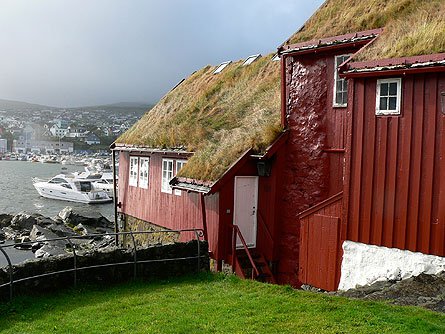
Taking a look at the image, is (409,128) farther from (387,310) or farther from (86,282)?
(86,282)

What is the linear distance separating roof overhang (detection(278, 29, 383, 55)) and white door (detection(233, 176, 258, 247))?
165 inches

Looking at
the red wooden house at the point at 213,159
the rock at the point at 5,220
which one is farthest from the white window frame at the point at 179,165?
the rock at the point at 5,220

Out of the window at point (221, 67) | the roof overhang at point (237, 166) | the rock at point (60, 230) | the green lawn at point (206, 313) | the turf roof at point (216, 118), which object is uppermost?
the window at point (221, 67)

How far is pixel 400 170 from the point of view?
38.0 feet

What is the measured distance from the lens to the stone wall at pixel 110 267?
10.3m

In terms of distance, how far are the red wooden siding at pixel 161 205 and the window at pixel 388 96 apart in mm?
6260

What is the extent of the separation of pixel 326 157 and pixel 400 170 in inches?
133

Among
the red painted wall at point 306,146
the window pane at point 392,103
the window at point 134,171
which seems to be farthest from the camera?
the window at point 134,171

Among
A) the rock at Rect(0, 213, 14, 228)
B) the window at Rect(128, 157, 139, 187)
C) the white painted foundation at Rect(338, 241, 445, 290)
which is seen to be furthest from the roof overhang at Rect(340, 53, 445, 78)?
the rock at Rect(0, 213, 14, 228)

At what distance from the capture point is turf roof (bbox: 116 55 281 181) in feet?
54.5

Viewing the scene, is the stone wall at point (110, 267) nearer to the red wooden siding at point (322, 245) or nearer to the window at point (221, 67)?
the red wooden siding at point (322, 245)

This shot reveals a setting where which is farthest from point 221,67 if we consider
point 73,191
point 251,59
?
point 73,191

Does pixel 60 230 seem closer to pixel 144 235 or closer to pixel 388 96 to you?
pixel 144 235

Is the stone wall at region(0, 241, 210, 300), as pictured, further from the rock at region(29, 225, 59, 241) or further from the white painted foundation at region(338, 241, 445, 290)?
the rock at region(29, 225, 59, 241)
